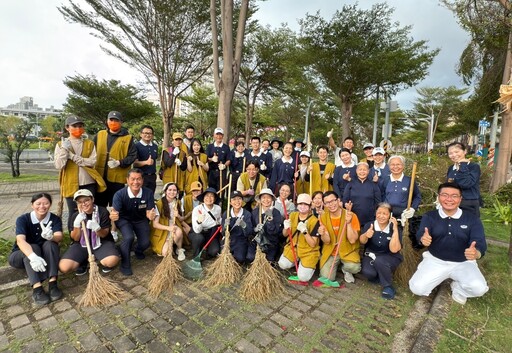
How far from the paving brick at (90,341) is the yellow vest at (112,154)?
2566 mm

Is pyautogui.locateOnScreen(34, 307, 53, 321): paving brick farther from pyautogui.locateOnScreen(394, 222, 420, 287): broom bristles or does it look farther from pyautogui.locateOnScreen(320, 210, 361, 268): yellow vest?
pyautogui.locateOnScreen(394, 222, 420, 287): broom bristles

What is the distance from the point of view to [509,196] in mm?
8688

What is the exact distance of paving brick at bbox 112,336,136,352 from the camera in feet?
8.05

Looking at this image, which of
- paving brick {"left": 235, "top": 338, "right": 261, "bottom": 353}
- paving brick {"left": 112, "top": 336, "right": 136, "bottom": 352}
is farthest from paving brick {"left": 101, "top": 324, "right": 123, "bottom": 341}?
paving brick {"left": 235, "top": 338, "right": 261, "bottom": 353}

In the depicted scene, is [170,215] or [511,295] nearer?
[511,295]

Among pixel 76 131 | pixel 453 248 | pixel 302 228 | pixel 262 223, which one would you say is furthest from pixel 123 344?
pixel 453 248

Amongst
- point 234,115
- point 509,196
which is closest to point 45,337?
point 509,196

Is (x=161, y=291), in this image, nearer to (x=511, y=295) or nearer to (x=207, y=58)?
(x=511, y=295)

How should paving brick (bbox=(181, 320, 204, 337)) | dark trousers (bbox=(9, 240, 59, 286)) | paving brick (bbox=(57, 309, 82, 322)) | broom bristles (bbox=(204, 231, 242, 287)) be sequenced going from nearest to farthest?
paving brick (bbox=(181, 320, 204, 337)) < paving brick (bbox=(57, 309, 82, 322)) < dark trousers (bbox=(9, 240, 59, 286)) < broom bristles (bbox=(204, 231, 242, 287))

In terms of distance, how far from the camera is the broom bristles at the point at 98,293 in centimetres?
310

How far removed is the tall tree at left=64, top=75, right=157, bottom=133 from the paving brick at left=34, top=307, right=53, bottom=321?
17.7 m

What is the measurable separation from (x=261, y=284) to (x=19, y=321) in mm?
2577

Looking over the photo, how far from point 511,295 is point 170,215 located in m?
4.78

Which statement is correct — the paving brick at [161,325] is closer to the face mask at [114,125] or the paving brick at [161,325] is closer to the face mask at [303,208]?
Result: the face mask at [303,208]
